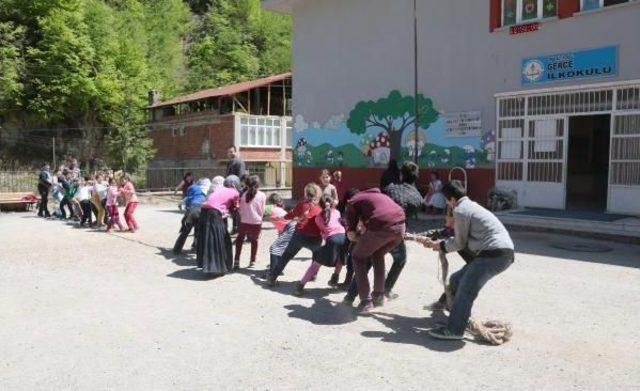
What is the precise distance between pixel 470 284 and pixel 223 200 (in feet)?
14.6

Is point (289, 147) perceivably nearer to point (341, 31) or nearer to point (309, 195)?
point (341, 31)

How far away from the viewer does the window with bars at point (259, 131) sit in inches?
1373

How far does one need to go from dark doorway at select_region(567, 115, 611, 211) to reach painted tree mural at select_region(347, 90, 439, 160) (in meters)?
5.17

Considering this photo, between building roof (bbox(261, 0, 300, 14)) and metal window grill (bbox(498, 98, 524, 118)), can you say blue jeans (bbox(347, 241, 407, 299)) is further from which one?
building roof (bbox(261, 0, 300, 14))

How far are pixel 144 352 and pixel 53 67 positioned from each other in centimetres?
3822

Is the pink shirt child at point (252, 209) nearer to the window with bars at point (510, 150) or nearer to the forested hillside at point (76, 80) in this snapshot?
the window with bars at point (510, 150)

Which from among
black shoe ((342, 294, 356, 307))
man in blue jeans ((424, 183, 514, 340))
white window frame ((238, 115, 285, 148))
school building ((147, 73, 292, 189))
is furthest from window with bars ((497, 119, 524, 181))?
white window frame ((238, 115, 285, 148))

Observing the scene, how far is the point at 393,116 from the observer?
57.4 feet

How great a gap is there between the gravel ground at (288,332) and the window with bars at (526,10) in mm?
7294

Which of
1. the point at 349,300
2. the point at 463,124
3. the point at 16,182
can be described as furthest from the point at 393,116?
the point at 16,182

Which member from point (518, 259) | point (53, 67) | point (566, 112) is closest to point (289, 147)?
point (53, 67)

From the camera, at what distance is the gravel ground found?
4.35m

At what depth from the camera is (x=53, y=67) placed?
38.0 meters

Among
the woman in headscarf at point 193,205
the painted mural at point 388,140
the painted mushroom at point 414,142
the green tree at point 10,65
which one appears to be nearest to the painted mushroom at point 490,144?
the painted mural at point 388,140
